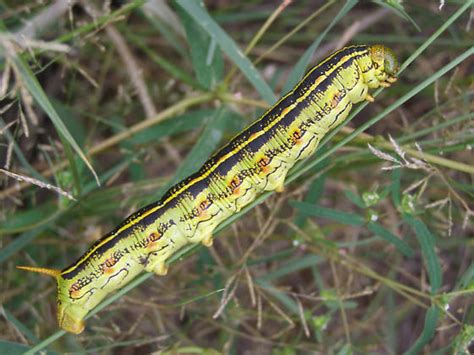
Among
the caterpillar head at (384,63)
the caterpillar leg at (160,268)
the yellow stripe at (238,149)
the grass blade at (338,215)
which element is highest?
the yellow stripe at (238,149)

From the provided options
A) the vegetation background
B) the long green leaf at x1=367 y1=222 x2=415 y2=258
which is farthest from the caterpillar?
the long green leaf at x1=367 y1=222 x2=415 y2=258

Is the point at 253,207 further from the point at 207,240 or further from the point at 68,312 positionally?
the point at 68,312

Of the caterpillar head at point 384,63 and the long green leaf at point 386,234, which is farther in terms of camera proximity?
Answer: the long green leaf at point 386,234

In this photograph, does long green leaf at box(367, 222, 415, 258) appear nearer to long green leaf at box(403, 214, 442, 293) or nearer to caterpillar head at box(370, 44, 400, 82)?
long green leaf at box(403, 214, 442, 293)

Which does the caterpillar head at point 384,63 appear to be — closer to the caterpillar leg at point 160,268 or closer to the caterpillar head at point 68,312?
the caterpillar leg at point 160,268

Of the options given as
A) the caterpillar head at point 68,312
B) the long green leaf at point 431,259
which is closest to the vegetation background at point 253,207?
the long green leaf at point 431,259

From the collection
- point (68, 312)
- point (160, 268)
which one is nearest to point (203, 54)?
point (160, 268)
